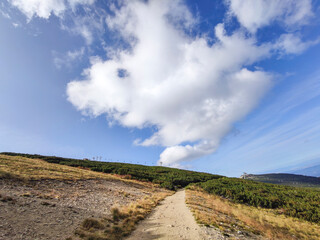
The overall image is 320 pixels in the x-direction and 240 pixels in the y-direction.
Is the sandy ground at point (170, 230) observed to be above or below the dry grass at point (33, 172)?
below

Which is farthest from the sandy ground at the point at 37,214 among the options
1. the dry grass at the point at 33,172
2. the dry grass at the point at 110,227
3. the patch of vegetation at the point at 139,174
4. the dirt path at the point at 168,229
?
the patch of vegetation at the point at 139,174

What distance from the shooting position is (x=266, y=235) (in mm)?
14492

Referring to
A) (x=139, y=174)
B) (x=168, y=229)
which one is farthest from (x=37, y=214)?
(x=139, y=174)

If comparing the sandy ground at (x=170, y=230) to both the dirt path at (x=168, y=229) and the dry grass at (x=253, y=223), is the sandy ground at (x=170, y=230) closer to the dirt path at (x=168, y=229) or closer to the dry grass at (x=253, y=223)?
the dirt path at (x=168, y=229)

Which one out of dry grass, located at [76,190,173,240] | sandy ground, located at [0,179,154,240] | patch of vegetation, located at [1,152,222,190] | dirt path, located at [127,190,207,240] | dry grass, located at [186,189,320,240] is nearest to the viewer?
sandy ground, located at [0,179,154,240]

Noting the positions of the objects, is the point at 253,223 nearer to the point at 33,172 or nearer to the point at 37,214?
the point at 37,214

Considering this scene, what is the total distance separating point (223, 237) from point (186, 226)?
3013 mm

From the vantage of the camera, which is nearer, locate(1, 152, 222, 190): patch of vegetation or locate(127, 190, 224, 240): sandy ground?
locate(127, 190, 224, 240): sandy ground

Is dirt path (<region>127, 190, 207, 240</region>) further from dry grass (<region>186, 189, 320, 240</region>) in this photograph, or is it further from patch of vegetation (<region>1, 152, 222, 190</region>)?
patch of vegetation (<region>1, 152, 222, 190</region>)

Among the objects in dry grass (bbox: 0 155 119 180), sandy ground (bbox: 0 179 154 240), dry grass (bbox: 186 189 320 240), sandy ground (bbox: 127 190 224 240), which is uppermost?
dry grass (bbox: 0 155 119 180)

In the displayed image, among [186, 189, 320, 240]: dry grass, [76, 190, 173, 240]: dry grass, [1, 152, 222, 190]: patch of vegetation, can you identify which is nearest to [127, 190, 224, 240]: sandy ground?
[76, 190, 173, 240]: dry grass

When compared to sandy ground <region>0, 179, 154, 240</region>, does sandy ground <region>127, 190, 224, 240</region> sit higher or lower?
lower

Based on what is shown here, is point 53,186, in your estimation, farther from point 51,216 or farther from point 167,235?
point 167,235

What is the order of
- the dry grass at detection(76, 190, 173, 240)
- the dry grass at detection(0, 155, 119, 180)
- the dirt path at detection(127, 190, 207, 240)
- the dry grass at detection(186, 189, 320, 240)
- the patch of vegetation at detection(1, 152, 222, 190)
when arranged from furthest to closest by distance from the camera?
the patch of vegetation at detection(1, 152, 222, 190), the dry grass at detection(0, 155, 119, 180), the dry grass at detection(186, 189, 320, 240), the dirt path at detection(127, 190, 207, 240), the dry grass at detection(76, 190, 173, 240)
